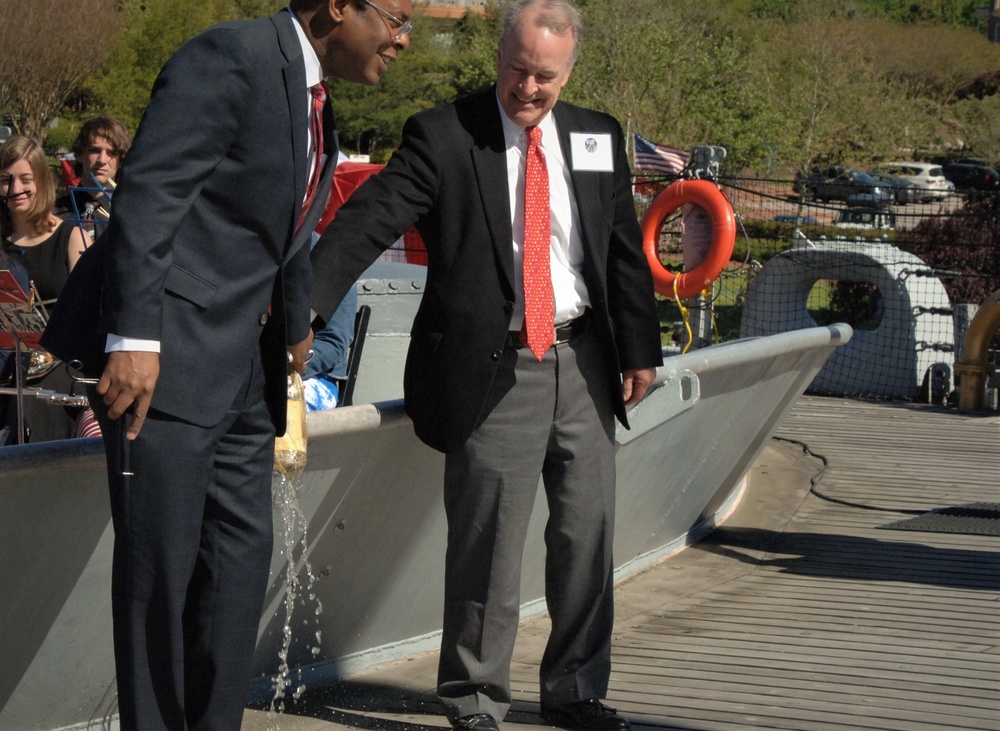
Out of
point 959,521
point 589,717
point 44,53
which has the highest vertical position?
point 44,53

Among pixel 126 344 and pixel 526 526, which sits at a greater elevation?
pixel 126 344

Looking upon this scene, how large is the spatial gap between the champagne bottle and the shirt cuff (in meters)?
0.61

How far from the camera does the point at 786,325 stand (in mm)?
11547

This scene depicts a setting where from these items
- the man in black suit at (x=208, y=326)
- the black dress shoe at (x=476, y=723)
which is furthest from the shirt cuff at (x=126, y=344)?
the black dress shoe at (x=476, y=723)

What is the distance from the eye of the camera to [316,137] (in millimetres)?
2727

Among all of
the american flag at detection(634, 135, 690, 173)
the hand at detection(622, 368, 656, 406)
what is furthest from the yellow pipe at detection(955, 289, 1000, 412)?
the hand at detection(622, 368, 656, 406)

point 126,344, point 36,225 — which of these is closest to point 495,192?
point 126,344

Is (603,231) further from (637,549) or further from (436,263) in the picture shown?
(637,549)

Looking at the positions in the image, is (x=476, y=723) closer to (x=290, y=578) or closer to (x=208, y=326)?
(x=290, y=578)

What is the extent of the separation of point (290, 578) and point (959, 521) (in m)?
4.00

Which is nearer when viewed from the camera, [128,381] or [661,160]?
[128,381]

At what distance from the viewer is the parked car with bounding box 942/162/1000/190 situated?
4397 centimetres

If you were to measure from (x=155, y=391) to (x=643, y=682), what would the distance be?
2.11m

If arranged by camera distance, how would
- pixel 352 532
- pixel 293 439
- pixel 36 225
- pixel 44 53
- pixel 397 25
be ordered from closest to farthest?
pixel 397 25
pixel 293 439
pixel 352 532
pixel 36 225
pixel 44 53
